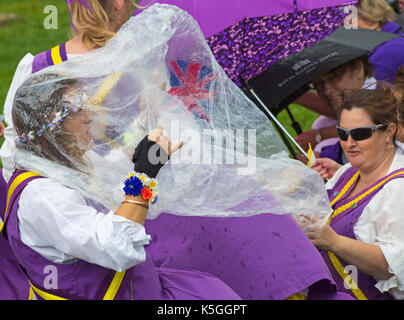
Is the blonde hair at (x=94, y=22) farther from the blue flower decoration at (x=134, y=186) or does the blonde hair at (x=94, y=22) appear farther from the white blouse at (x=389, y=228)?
the white blouse at (x=389, y=228)

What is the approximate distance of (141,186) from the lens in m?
2.30

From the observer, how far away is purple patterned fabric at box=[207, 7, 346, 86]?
11.5ft

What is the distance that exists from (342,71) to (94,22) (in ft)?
5.60

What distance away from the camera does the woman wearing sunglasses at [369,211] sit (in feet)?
9.39

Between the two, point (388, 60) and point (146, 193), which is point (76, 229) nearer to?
point (146, 193)

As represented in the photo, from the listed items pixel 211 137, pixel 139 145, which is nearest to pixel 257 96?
pixel 211 137

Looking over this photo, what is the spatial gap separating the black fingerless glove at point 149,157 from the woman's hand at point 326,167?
4.78 ft

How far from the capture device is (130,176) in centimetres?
231

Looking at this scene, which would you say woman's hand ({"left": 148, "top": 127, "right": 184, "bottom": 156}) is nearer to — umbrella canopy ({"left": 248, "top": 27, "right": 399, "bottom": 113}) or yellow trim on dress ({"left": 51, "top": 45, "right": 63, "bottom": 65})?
yellow trim on dress ({"left": 51, "top": 45, "right": 63, "bottom": 65})

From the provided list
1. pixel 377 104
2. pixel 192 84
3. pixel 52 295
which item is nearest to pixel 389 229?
pixel 377 104

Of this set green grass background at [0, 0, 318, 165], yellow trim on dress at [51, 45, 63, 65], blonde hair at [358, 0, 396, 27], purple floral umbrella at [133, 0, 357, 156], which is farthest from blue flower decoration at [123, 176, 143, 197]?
green grass background at [0, 0, 318, 165]

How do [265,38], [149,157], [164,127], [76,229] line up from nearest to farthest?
[76,229] → [149,157] → [164,127] → [265,38]

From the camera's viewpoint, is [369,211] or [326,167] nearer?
[369,211]
